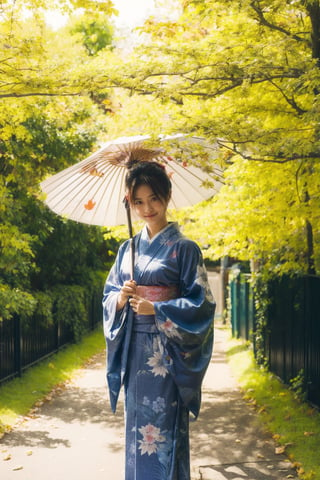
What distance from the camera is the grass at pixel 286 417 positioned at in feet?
15.5

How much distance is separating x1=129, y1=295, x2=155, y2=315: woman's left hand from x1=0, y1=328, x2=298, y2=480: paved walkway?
6.43ft

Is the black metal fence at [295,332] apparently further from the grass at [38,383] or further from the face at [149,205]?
the grass at [38,383]

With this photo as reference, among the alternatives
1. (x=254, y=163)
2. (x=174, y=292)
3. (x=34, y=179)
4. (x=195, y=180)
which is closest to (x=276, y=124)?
(x=254, y=163)

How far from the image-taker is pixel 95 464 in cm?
489

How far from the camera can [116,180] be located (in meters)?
4.08

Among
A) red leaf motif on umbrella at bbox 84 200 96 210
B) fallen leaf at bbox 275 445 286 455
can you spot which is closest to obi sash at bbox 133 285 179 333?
red leaf motif on umbrella at bbox 84 200 96 210

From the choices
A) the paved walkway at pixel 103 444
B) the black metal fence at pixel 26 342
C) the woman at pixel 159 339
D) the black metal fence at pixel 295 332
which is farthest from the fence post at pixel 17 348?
the woman at pixel 159 339

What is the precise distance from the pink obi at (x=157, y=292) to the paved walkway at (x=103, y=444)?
1954 mm

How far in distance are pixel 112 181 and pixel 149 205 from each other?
0.73m

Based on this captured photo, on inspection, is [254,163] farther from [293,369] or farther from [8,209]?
[8,209]

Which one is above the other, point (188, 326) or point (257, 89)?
point (257, 89)

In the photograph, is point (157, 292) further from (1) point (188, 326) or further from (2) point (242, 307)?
(2) point (242, 307)

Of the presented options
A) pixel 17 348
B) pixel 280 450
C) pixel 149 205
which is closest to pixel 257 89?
pixel 149 205

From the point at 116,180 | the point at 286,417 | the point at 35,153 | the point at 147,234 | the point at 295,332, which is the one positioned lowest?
the point at 286,417
